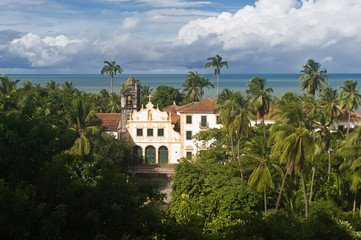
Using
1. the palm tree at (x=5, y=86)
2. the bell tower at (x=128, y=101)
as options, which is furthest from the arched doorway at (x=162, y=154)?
the palm tree at (x=5, y=86)

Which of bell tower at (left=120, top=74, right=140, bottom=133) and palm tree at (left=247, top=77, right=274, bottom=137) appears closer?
palm tree at (left=247, top=77, right=274, bottom=137)

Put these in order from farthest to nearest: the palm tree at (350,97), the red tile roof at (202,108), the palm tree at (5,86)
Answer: the red tile roof at (202,108), the palm tree at (5,86), the palm tree at (350,97)

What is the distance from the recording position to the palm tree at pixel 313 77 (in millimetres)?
58312

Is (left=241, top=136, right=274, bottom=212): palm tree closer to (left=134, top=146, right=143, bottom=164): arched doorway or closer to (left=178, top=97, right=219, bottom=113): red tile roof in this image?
(left=178, top=97, right=219, bottom=113): red tile roof

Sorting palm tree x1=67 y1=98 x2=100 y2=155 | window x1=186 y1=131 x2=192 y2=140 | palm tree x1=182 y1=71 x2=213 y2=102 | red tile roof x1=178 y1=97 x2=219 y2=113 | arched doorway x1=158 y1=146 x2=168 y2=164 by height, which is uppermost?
palm tree x1=182 y1=71 x2=213 y2=102

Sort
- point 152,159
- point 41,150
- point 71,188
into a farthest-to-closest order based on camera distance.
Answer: point 152,159
point 41,150
point 71,188

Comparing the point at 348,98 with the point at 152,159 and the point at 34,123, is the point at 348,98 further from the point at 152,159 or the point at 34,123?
the point at 34,123

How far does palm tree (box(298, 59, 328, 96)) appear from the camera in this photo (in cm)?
5831

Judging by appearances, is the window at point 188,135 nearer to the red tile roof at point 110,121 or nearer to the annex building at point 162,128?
the annex building at point 162,128

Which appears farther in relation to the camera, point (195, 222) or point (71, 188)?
point (195, 222)

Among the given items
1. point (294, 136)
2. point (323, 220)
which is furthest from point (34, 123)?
point (294, 136)

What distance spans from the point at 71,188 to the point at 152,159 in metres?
39.2

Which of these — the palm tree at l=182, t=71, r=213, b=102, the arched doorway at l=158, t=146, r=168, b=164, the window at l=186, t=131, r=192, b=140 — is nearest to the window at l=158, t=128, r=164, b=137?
the arched doorway at l=158, t=146, r=168, b=164

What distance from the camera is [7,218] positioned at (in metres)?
10.7
